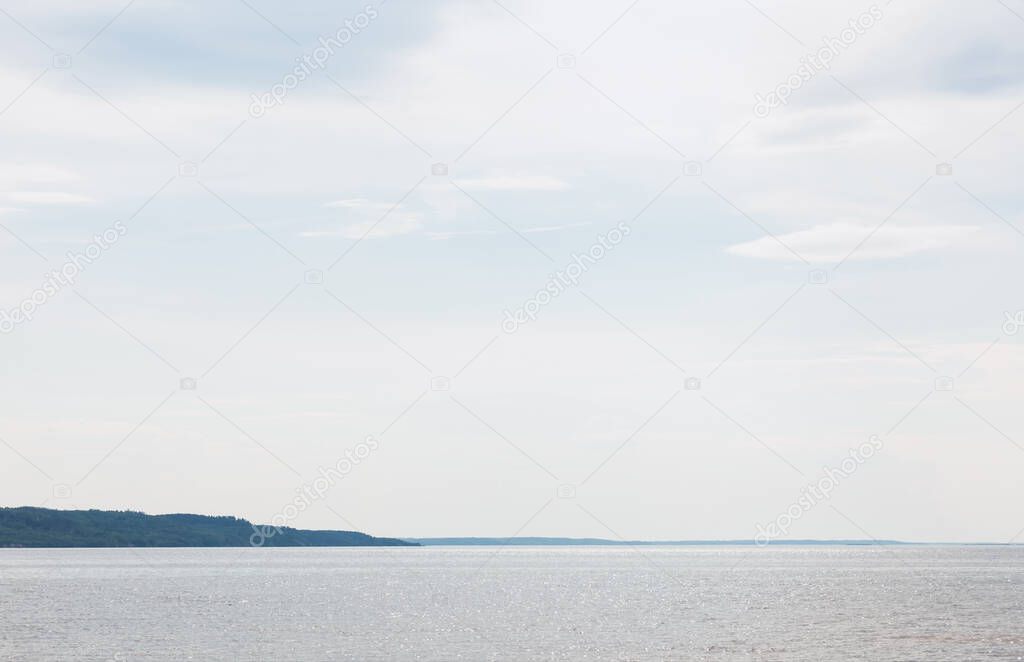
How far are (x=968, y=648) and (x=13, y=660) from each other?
54.8 m

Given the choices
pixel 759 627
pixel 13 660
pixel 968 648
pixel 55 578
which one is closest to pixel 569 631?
pixel 759 627

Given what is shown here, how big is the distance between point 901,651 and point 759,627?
17.8m

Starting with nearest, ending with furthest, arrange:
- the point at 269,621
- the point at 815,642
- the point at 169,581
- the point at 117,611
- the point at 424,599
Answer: the point at 815,642 < the point at 269,621 < the point at 117,611 < the point at 424,599 < the point at 169,581

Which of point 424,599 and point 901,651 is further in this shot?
point 424,599

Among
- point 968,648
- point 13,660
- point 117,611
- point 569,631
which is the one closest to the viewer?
point 13,660

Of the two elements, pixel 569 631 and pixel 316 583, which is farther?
pixel 316 583

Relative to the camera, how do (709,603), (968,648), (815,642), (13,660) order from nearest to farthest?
(13,660) → (968,648) → (815,642) → (709,603)

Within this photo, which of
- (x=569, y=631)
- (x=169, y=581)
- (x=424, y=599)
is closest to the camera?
(x=569, y=631)

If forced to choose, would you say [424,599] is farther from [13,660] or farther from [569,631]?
[13,660]

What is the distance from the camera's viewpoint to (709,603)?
119m

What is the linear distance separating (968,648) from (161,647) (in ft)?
160

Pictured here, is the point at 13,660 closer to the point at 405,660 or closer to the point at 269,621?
the point at 405,660

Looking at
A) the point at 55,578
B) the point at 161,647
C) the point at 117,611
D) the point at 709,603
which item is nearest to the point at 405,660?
the point at 161,647

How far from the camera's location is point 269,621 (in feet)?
307
